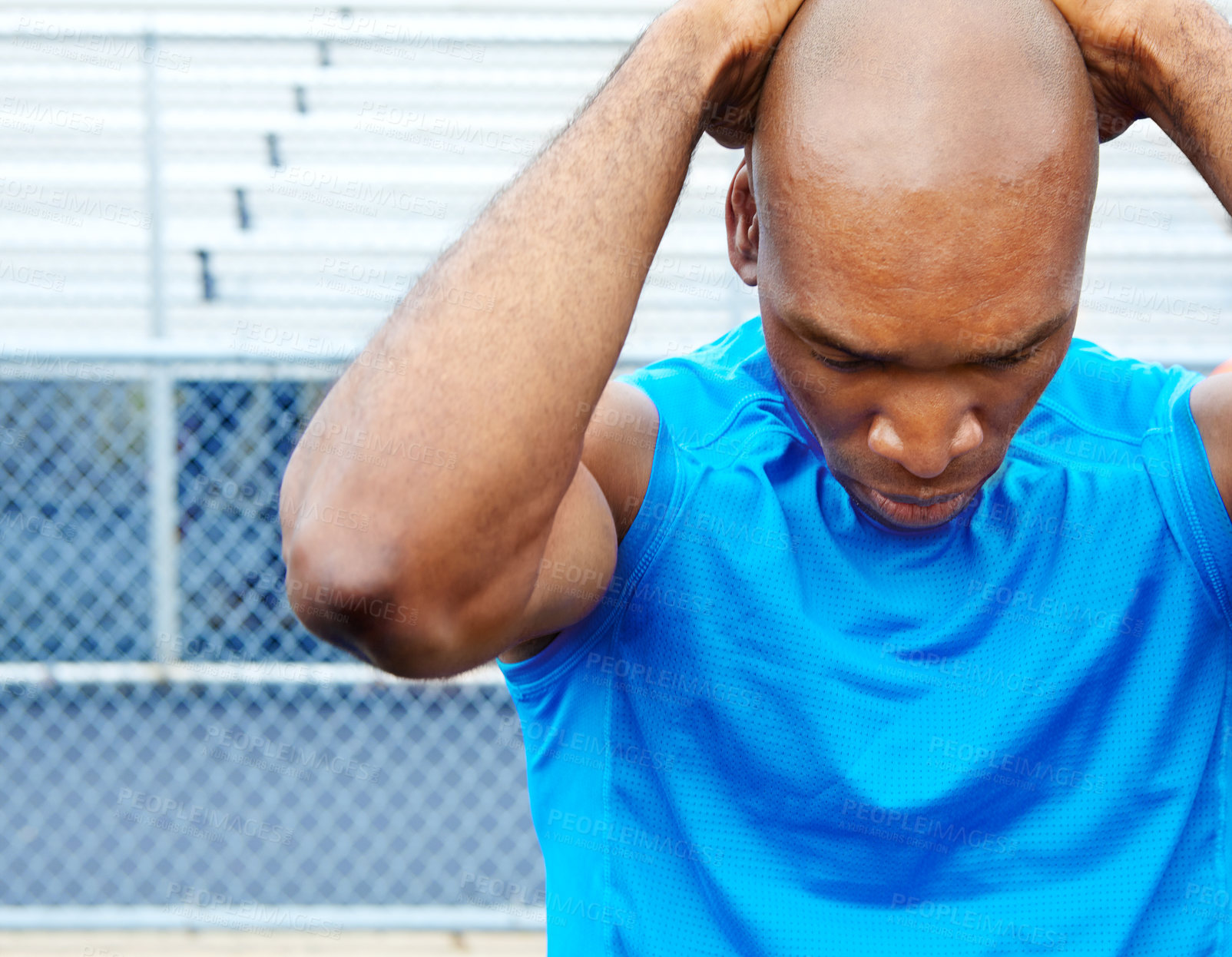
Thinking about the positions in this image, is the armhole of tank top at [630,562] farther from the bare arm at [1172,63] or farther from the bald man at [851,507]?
the bare arm at [1172,63]

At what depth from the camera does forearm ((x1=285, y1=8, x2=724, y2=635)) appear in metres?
0.78

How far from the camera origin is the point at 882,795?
0.98 metres

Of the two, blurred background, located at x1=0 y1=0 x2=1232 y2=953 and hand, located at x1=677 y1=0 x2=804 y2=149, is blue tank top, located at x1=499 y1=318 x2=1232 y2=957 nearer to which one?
hand, located at x1=677 y1=0 x2=804 y2=149

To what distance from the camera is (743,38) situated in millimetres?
883

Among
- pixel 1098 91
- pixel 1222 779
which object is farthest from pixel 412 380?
pixel 1222 779

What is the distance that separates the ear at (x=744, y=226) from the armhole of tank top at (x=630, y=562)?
167 mm

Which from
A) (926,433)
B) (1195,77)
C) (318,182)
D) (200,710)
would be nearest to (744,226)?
(926,433)

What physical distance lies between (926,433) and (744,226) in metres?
0.26

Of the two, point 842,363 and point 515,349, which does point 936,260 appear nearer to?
point 842,363

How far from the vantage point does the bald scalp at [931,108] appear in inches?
31.5

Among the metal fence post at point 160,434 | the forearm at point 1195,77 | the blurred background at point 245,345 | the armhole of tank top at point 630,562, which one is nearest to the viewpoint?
the forearm at point 1195,77

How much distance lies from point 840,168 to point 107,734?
503cm

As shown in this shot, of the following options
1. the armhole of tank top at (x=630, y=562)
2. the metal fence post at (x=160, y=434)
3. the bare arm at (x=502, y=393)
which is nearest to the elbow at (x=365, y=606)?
the bare arm at (x=502, y=393)

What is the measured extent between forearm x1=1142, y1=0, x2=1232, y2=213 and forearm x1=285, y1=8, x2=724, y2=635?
342mm
